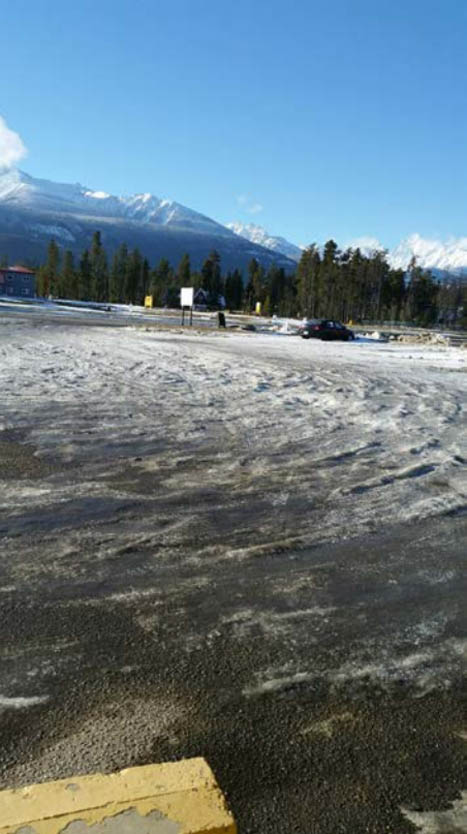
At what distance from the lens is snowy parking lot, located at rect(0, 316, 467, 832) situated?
2652 mm

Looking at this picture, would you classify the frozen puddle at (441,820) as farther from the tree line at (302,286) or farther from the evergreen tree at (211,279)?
the evergreen tree at (211,279)

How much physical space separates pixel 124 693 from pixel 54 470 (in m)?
4.09

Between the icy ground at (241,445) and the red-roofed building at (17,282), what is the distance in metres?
122

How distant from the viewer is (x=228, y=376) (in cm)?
1585

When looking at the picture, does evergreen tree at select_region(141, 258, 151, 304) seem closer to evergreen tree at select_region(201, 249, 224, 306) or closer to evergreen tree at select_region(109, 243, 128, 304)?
evergreen tree at select_region(109, 243, 128, 304)

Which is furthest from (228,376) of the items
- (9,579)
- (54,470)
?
(9,579)

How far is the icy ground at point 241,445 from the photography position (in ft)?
19.0

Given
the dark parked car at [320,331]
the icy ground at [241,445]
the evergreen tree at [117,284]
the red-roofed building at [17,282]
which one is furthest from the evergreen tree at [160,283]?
the icy ground at [241,445]

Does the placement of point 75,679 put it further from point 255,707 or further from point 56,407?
point 56,407

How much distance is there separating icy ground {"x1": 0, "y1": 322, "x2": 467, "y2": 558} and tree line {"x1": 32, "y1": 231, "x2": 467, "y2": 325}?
288 ft

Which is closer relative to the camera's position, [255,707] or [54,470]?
[255,707]

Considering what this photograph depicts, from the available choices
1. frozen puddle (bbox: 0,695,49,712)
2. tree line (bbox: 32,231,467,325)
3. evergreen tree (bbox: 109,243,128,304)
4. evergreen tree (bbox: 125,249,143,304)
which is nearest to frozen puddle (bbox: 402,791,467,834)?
frozen puddle (bbox: 0,695,49,712)

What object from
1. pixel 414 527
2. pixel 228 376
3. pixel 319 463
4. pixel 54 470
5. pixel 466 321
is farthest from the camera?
pixel 466 321

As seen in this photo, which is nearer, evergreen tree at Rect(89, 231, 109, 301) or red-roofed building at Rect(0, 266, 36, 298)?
evergreen tree at Rect(89, 231, 109, 301)
